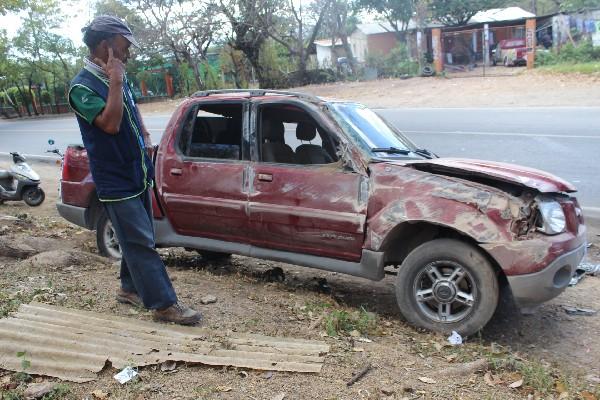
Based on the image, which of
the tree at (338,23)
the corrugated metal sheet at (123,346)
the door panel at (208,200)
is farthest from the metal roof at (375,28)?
the corrugated metal sheet at (123,346)

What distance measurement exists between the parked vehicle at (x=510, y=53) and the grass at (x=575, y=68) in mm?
4762

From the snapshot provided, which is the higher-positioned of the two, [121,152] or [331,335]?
[121,152]

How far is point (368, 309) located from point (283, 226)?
3.31ft

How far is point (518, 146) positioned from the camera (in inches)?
460

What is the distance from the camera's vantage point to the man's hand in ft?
11.1

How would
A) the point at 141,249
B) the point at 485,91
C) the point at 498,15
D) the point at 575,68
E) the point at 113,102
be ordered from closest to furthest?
the point at 113,102
the point at 141,249
the point at 485,91
the point at 575,68
the point at 498,15

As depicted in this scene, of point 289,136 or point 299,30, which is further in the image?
point 299,30

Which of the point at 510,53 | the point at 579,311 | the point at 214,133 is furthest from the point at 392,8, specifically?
the point at 579,311

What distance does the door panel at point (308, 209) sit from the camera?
4555mm

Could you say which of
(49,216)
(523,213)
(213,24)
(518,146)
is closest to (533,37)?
(213,24)

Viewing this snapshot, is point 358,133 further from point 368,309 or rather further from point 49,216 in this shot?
point 49,216

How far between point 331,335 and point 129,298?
4.87 ft

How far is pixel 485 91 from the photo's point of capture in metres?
22.9

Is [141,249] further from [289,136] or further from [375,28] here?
[375,28]
